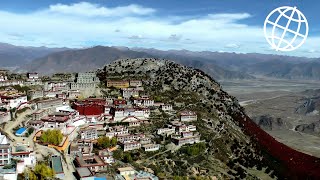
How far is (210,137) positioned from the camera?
9388 cm

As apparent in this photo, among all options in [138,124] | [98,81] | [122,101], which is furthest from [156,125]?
[98,81]

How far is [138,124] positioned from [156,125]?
12.9ft

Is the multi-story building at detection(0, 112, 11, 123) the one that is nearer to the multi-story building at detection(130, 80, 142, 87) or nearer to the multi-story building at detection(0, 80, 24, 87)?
the multi-story building at detection(0, 80, 24, 87)

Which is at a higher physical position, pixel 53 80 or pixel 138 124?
pixel 53 80

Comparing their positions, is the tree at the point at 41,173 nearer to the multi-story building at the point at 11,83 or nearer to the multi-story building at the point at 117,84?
the multi-story building at the point at 11,83

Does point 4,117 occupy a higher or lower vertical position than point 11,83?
lower

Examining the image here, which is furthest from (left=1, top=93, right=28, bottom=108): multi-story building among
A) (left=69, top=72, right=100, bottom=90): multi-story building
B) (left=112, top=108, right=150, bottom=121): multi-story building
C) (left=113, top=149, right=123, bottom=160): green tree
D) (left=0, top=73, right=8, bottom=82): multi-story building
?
(left=113, top=149, right=123, bottom=160): green tree

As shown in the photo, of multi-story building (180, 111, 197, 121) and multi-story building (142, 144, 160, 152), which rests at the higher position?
multi-story building (180, 111, 197, 121)

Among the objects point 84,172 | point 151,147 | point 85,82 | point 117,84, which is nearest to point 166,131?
point 151,147

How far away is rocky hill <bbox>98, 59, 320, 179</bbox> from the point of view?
261ft

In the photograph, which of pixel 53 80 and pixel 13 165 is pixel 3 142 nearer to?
pixel 13 165

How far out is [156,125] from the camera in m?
91.6

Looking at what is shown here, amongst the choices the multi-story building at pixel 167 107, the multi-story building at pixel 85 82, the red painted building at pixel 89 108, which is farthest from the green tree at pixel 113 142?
the multi-story building at pixel 85 82

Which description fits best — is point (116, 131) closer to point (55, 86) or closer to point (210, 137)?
point (210, 137)
